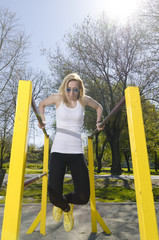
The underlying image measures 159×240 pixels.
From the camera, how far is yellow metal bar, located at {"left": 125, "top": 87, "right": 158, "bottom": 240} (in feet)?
3.29

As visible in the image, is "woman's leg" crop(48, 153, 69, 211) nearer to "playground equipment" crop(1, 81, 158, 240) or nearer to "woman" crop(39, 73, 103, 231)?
"woman" crop(39, 73, 103, 231)

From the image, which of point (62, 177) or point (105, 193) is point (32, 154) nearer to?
point (105, 193)

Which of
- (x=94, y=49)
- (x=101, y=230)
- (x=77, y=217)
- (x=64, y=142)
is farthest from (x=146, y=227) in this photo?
(x=94, y=49)

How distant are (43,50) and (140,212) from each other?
1323 centimetres

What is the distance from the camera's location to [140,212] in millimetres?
1052

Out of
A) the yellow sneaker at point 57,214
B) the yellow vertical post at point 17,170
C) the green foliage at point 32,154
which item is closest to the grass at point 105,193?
the yellow sneaker at point 57,214

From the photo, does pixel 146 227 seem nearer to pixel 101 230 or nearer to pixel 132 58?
pixel 101 230

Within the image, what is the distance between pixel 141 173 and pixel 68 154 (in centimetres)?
105

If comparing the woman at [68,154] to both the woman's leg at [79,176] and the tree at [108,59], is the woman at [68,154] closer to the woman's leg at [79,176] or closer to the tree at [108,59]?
the woman's leg at [79,176]

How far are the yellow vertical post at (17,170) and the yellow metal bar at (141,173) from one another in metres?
0.61

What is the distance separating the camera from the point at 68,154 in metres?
2.04

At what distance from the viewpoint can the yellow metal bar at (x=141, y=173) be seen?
1003mm

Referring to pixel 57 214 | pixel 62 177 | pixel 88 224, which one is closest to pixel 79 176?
pixel 62 177

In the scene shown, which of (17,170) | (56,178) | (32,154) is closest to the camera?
(17,170)
